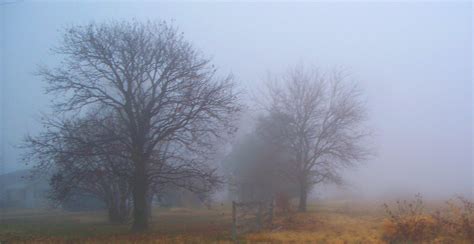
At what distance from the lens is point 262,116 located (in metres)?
36.2

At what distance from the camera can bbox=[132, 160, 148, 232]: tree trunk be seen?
69.1ft

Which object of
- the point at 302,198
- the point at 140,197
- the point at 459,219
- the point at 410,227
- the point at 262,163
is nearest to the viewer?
the point at 410,227

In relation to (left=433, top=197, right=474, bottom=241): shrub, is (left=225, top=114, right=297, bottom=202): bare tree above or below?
above

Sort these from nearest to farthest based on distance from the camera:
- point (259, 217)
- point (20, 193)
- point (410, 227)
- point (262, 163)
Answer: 1. point (410, 227)
2. point (259, 217)
3. point (262, 163)
4. point (20, 193)

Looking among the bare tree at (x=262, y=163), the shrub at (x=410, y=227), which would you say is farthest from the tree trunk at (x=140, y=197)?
the shrub at (x=410, y=227)

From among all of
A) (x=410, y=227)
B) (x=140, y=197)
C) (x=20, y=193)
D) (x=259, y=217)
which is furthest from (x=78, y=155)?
(x=20, y=193)

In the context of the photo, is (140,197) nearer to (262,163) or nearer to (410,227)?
(410,227)

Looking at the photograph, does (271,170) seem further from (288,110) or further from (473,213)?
(473,213)

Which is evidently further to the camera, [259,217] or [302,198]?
[302,198]

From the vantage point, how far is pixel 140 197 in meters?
21.5

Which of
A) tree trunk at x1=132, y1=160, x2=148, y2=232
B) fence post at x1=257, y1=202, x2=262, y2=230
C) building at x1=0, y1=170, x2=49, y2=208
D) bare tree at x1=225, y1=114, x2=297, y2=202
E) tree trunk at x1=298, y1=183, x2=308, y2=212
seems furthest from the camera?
building at x1=0, y1=170, x2=49, y2=208

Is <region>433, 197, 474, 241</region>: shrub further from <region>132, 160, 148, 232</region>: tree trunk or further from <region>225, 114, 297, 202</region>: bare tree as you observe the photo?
<region>225, 114, 297, 202</region>: bare tree

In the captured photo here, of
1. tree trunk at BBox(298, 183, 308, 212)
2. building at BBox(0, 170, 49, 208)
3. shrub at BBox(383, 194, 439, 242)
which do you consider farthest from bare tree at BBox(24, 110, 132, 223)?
building at BBox(0, 170, 49, 208)

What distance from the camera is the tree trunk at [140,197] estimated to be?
21.1 m
